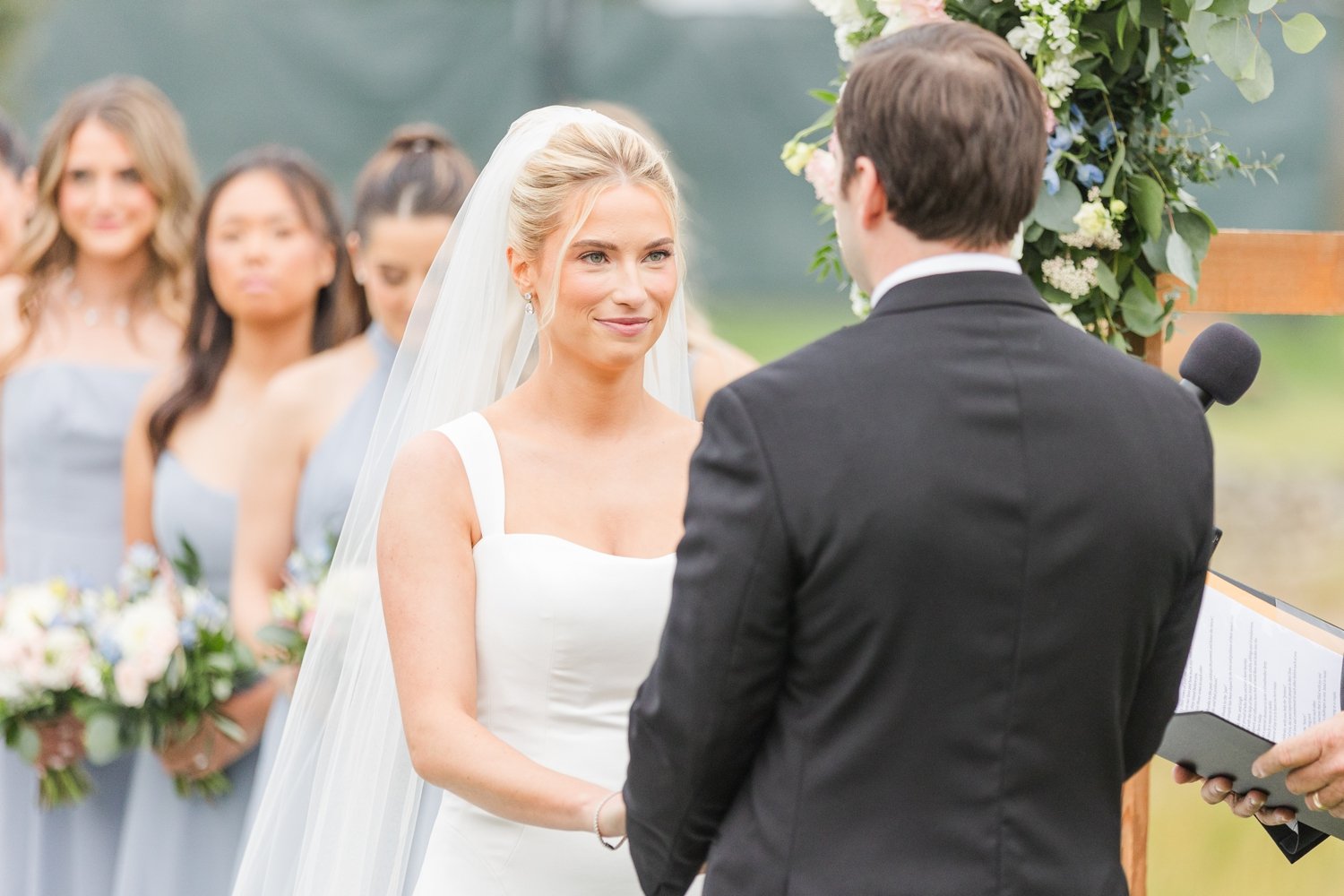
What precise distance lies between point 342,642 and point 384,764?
0.30m

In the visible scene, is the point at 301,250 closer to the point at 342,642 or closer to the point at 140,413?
the point at 140,413

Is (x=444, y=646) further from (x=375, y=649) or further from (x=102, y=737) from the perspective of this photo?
(x=102, y=737)

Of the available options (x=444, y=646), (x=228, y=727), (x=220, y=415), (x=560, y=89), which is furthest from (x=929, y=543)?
(x=560, y=89)

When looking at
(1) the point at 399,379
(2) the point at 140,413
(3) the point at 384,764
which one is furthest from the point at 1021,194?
(2) the point at 140,413

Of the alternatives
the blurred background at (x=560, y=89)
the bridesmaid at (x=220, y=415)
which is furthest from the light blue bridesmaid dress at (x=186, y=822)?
the blurred background at (x=560, y=89)

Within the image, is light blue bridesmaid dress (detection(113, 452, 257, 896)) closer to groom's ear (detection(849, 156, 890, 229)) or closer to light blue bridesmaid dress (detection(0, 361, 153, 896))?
light blue bridesmaid dress (detection(0, 361, 153, 896))

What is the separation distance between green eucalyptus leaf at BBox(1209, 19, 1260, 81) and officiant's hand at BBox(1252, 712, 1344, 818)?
3.58ft

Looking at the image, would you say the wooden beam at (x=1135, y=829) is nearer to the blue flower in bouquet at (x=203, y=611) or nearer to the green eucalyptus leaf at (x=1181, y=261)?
the green eucalyptus leaf at (x=1181, y=261)

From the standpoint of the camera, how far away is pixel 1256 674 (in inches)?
98.2

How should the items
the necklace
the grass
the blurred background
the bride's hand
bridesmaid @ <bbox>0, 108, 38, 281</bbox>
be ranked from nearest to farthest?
the bride's hand, the grass, the necklace, bridesmaid @ <bbox>0, 108, 38, 281</bbox>, the blurred background

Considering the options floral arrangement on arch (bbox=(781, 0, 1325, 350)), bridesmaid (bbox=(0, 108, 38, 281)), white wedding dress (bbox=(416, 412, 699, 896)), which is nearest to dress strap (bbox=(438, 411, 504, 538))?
white wedding dress (bbox=(416, 412, 699, 896))

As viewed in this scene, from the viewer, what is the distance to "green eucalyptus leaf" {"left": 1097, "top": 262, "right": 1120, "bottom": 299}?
2.87 meters

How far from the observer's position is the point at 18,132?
6.29m

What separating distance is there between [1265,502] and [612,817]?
6178 millimetres
